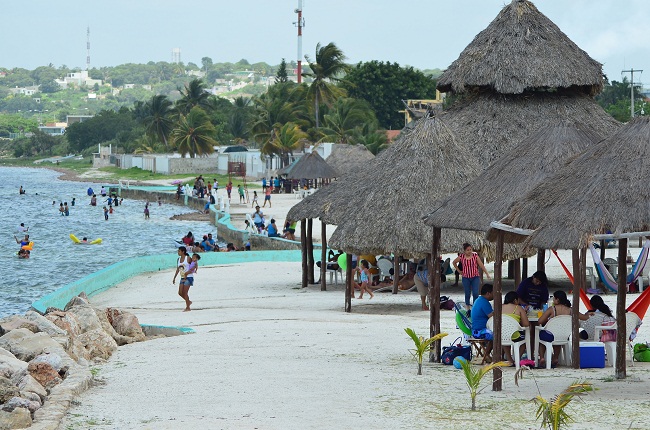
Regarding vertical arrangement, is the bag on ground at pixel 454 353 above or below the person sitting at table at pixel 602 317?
below

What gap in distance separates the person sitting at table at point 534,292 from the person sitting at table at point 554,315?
47cm

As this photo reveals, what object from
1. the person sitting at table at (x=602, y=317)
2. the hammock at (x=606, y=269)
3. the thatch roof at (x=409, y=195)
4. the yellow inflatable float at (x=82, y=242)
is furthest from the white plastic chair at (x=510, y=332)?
the yellow inflatable float at (x=82, y=242)

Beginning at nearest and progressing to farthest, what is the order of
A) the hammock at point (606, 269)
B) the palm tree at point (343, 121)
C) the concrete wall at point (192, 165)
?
the hammock at point (606, 269) < the palm tree at point (343, 121) < the concrete wall at point (192, 165)

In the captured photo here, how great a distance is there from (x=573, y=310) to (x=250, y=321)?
7269 millimetres

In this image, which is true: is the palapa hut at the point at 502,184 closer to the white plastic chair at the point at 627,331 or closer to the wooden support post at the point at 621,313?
the white plastic chair at the point at 627,331

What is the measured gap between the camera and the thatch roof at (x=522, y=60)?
84.6 feet

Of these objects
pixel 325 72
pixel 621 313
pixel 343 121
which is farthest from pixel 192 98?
pixel 621 313

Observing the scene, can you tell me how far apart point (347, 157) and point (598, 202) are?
1960 inches

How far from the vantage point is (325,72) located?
82.2 m

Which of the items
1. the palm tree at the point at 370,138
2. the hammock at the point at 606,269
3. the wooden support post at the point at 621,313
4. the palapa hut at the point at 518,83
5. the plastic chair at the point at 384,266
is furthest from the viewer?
the palm tree at the point at 370,138

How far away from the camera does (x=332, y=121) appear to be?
7738 centimetres

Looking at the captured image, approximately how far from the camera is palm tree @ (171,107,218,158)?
97.1m

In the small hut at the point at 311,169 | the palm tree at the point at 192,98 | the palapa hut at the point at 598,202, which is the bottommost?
the palapa hut at the point at 598,202

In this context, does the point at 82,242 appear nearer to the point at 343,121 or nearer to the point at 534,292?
the point at 343,121
